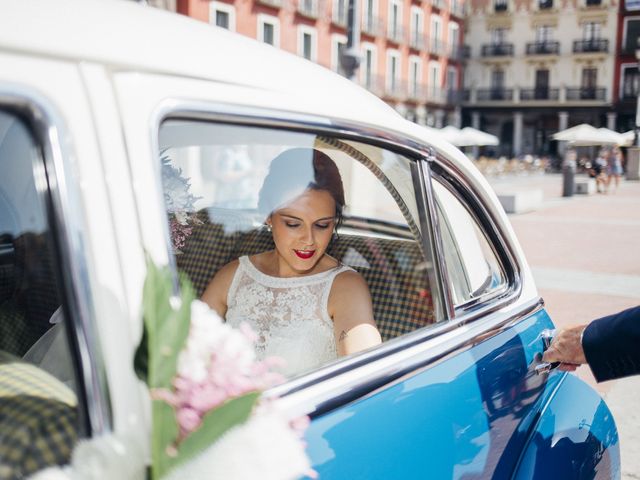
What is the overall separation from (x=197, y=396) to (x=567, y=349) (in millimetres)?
1268

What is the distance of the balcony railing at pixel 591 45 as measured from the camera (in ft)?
156

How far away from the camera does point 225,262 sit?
97.3 inches

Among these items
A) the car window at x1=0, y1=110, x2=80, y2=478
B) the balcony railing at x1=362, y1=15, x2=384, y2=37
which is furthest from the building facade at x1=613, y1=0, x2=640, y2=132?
the car window at x1=0, y1=110, x2=80, y2=478

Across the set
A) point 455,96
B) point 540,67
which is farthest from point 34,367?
point 540,67

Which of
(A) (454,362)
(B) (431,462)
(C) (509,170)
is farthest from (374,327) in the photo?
(C) (509,170)

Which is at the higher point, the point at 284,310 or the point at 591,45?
the point at 591,45

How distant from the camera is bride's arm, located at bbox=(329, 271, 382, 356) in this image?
1935mm

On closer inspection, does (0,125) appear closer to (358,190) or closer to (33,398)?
(33,398)

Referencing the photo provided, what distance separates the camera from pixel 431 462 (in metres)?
1.39

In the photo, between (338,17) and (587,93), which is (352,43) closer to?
(338,17)

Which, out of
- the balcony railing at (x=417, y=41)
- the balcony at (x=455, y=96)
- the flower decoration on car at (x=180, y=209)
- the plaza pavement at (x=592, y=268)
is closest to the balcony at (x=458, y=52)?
the balcony at (x=455, y=96)

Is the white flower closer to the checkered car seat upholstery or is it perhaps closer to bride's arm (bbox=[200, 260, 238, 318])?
the checkered car seat upholstery

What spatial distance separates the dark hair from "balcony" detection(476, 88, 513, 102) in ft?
168

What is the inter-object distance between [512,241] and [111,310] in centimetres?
143
